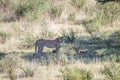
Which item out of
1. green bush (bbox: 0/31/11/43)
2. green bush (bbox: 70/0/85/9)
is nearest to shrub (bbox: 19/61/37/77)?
green bush (bbox: 0/31/11/43)

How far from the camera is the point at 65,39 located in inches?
680

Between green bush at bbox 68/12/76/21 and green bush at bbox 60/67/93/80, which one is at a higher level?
green bush at bbox 68/12/76/21

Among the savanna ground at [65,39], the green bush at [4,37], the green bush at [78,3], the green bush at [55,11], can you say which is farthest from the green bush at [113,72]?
the green bush at [78,3]

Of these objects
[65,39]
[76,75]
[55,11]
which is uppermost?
[55,11]

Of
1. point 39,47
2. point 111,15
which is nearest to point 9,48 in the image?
point 39,47

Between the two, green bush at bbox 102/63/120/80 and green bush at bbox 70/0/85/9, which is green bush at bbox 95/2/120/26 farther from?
green bush at bbox 102/63/120/80

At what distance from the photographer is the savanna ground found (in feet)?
39.9

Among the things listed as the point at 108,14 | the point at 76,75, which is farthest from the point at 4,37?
the point at 76,75

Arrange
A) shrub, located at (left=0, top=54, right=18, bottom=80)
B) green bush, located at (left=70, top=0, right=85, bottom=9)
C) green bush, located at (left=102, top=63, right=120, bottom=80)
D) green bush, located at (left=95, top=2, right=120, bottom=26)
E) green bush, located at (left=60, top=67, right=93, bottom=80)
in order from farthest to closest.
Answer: green bush, located at (left=70, top=0, right=85, bottom=9) → green bush, located at (left=95, top=2, right=120, bottom=26) → shrub, located at (left=0, top=54, right=18, bottom=80) → green bush, located at (left=60, top=67, right=93, bottom=80) → green bush, located at (left=102, top=63, right=120, bottom=80)

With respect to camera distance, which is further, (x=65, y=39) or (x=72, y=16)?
(x=72, y=16)

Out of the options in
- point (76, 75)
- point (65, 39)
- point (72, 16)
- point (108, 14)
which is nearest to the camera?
point (76, 75)

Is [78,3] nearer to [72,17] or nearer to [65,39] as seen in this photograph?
[72,17]

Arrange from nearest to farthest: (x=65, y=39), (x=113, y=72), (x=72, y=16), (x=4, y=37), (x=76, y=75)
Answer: (x=113, y=72), (x=76, y=75), (x=65, y=39), (x=4, y=37), (x=72, y=16)

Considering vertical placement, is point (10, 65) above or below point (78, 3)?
below
